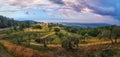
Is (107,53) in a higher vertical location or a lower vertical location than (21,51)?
higher

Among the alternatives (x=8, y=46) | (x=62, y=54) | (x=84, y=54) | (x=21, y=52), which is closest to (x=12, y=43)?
(x=8, y=46)

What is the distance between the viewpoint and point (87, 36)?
580ft

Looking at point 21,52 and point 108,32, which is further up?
point 108,32

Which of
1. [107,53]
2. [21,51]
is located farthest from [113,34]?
[21,51]

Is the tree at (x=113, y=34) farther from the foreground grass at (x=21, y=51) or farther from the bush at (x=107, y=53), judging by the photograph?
Result: the foreground grass at (x=21, y=51)

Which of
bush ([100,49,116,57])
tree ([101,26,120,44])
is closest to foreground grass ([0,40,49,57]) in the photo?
bush ([100,49,116,57])

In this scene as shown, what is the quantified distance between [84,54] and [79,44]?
73.6 feet

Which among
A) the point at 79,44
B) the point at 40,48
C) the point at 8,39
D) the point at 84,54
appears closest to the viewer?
the point at 84,54

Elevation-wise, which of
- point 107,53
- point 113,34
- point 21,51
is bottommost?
point 21,51

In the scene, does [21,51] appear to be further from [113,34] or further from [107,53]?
[113,34]

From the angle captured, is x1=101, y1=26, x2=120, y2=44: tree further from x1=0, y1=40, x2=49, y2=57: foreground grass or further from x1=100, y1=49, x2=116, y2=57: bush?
x1=0, y1=40, x2=49, y2=57: foreground grass

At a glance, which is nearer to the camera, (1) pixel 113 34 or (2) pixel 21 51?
(2) pixel 21 51

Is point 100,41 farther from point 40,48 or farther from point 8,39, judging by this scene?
point 8,39

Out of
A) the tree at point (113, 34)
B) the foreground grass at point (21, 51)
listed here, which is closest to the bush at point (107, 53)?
the tree at point (113, 34)
